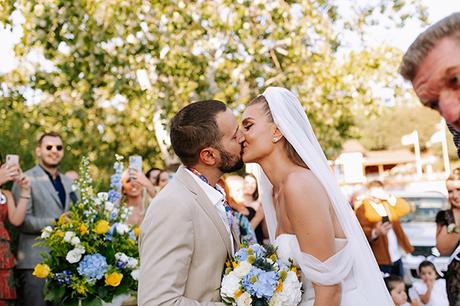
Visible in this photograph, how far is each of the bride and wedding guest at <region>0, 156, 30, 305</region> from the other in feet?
11.3

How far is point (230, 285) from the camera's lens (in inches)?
110

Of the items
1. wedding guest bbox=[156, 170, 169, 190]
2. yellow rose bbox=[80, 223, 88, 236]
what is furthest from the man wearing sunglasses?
wedding guest bbox=[156, 170, 169, 190]

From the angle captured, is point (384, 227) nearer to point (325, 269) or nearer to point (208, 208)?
point (325, 269)

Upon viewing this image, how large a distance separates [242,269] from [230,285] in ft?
0.30

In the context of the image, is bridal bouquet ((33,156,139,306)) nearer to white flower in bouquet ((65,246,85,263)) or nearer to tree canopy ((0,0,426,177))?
white flower in bouquet ((65,246,85,263))

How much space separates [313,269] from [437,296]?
4812 mm

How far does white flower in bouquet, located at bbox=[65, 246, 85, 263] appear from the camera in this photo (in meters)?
4.84

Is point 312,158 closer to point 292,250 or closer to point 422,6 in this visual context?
point 292,250

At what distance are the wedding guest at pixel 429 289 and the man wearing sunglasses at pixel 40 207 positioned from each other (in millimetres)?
4094

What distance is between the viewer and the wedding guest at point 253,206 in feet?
25.2

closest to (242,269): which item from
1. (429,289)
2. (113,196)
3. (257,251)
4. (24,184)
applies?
(257,251)

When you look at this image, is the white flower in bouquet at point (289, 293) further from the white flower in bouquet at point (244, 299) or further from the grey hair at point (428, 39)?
the grey hair at point (428, 39)

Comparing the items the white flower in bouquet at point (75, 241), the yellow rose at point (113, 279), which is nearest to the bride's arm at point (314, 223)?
the yellow rose at point (113, 279)

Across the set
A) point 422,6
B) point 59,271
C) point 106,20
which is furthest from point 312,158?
point 422,6
